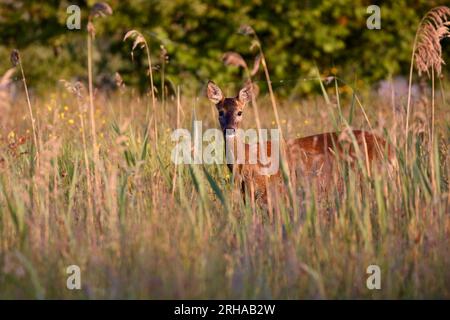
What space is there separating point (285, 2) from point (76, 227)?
877cm

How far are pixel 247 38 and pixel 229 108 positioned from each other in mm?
5996

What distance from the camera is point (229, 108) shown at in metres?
7.45

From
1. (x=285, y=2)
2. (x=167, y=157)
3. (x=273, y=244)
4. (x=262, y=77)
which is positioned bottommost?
(x=273, y=244)

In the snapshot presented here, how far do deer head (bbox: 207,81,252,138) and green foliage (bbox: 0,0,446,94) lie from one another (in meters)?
5.38

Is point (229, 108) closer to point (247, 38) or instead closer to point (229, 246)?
point (229, 246)

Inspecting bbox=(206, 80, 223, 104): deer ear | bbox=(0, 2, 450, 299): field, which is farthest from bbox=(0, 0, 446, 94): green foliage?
bbox=(0, 2, 450, 299): field

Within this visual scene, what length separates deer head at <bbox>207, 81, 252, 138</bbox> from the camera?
7.35 metres

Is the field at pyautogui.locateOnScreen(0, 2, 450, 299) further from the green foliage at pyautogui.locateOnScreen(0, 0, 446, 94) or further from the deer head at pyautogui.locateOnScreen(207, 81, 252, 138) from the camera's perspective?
the green foliage at pyautogui.locateOnScreen(0, 0, 446, 94)

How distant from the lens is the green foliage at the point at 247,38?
13.3 m

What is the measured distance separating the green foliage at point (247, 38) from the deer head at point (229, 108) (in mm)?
5375
